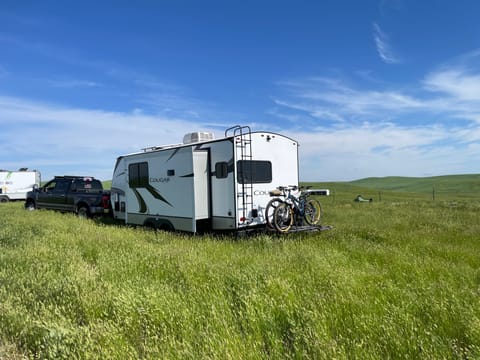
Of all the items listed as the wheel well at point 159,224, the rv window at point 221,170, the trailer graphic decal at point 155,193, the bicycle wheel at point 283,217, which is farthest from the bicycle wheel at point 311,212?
the trailer graphic decal at point 155,193

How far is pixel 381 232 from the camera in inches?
374

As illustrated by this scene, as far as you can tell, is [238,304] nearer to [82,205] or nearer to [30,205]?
[82,205]

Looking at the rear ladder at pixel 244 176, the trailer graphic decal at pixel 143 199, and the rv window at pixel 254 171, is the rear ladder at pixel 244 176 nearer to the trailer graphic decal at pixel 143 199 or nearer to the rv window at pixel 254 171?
the rv window at pixel 254 171

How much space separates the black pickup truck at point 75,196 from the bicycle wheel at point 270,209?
8.20 metres

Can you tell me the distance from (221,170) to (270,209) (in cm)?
172

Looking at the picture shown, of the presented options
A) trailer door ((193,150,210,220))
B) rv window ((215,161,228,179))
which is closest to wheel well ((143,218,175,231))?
trailer door ((193,150,210,220))

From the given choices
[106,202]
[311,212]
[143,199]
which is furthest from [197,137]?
[106,202]

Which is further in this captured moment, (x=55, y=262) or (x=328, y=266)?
(x=55, y=262)

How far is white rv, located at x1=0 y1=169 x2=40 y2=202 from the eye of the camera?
2848 centimetres

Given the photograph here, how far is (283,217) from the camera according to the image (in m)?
9.40

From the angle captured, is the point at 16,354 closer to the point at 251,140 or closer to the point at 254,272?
the point at 254,272

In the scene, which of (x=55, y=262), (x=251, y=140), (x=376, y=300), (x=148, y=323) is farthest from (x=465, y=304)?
(x=251, y=140)

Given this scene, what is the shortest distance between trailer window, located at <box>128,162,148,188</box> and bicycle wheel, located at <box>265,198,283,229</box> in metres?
4.35

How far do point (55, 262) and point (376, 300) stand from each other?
16.7 ft
